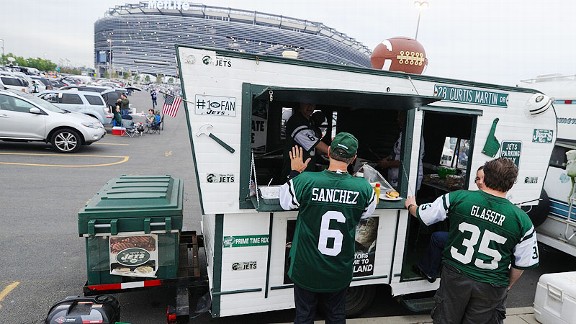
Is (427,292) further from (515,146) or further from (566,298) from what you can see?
(515,146)

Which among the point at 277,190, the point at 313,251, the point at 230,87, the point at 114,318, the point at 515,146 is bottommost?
the point at 114,318

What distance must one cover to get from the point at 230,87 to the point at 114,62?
143 m

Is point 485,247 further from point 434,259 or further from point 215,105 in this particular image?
point 215,105

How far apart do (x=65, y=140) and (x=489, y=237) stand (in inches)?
509

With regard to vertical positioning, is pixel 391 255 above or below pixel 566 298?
above

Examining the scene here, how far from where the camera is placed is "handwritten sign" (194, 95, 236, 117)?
3203 millimetres

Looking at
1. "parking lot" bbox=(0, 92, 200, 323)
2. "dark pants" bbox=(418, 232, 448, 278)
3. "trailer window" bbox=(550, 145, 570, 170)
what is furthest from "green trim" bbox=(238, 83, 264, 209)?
"trailer window" bbox=(550, 145, 570, 170)

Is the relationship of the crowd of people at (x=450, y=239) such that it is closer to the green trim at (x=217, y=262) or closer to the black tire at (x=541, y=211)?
the green trim at (x=217, y=262)

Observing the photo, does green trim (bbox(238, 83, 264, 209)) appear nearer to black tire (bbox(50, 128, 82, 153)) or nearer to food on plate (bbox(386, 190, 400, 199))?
food on plate (bbox(386, 190, 400, 199))

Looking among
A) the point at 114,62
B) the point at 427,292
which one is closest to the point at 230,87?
the point at 427,292

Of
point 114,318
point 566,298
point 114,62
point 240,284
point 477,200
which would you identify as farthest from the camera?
point 114,62

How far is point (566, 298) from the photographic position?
12.8 ft

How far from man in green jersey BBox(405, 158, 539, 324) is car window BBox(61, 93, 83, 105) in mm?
18153

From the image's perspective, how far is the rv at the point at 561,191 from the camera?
18.3 ft
